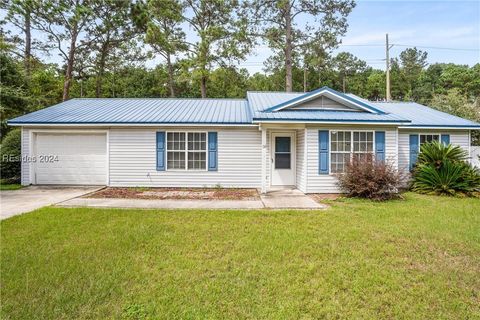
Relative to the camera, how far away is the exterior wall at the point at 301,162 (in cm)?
1024

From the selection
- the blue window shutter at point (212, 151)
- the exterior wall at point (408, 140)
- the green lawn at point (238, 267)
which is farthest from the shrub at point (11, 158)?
the exterior wall at point (408, 140)

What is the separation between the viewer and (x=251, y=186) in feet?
37.6

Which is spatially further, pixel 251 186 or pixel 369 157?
pixel 251 186

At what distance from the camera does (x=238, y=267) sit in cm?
406

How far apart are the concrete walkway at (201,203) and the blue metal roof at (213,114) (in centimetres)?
292

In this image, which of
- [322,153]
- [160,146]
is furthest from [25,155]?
[322,153]

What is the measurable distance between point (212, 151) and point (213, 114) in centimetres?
186

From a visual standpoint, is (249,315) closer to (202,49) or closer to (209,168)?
(209,168)

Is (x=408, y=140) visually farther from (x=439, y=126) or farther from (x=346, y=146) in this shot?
(x=346, y=146)

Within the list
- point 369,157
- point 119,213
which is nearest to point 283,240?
point 119,213

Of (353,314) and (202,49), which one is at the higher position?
(202,49)

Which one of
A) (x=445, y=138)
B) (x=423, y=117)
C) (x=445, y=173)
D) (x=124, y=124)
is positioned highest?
(x=423, y=117)

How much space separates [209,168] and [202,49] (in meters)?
16.0

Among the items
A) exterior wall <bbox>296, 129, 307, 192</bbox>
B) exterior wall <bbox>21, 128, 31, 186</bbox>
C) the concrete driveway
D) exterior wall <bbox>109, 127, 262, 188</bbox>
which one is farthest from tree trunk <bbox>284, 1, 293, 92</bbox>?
exterior wall <bbox>21, 128, 31, 186</bbox>
